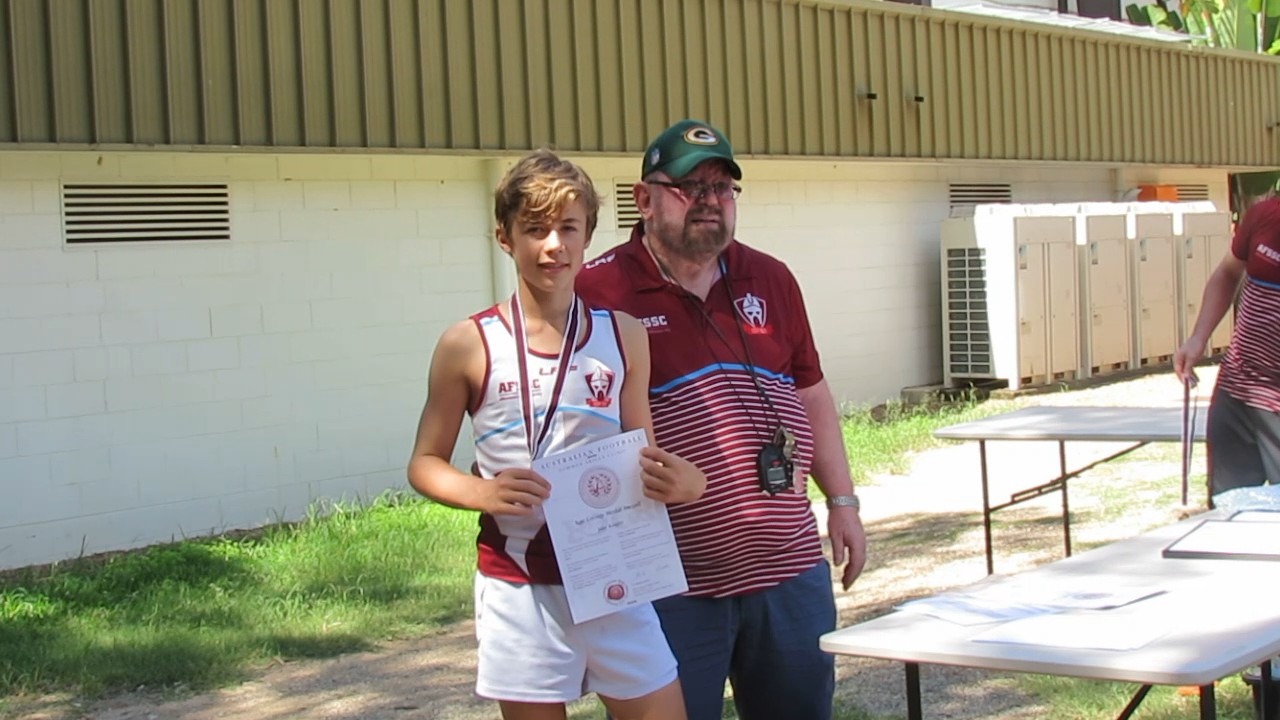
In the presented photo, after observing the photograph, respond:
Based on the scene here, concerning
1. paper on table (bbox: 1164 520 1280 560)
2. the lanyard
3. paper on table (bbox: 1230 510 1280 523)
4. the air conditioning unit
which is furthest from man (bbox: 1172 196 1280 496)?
the air conditioning unit

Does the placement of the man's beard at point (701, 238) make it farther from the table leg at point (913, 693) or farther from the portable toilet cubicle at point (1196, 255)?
the portable toilet cubicle at point (1196, 255)

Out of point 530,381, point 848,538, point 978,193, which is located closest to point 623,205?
point 978,193

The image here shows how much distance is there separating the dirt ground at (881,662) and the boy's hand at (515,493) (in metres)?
2.81

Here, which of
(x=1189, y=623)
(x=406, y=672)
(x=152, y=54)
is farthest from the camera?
(x=152, y=54)

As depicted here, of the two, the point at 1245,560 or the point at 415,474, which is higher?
the point at 415,474

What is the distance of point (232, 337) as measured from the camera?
1011cm

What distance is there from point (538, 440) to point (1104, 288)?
13.9 meters

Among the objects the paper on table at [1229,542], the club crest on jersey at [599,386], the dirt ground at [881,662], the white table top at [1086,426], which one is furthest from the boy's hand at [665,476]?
the white table top at [1086,426]

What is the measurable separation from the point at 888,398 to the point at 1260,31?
10.5 meters

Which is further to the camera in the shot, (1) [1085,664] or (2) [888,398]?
(2) [888,398]

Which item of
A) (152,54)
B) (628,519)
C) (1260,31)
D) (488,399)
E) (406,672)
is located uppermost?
(1260,31)

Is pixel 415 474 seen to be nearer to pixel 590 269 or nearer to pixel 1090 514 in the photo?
pixel 590 269

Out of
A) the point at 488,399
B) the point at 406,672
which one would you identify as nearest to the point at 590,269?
the point at 488,399

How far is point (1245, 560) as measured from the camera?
3736 millimetres
